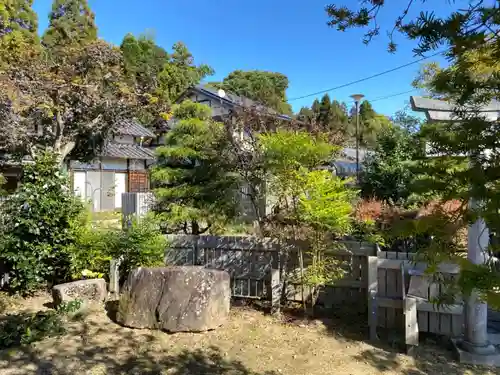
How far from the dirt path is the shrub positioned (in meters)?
1.40

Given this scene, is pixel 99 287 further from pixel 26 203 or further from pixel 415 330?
pixel 415 330

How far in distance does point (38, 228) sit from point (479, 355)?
17.0 feet

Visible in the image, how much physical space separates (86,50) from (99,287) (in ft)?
18.9

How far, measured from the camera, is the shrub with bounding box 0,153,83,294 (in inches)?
189

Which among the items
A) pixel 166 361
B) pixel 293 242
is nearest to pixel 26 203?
pixel 166 361

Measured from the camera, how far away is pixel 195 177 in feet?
20.8

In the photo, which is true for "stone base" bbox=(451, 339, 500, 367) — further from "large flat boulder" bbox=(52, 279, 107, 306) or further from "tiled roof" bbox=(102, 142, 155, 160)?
"tiled roof" bbox=(102, 142, 155, 160)

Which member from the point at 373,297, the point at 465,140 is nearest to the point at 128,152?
the point at 373,297

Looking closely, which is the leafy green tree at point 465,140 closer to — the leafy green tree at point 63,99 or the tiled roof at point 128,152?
the leafy green tree at point 63,99

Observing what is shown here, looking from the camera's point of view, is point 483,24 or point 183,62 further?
point 183,62

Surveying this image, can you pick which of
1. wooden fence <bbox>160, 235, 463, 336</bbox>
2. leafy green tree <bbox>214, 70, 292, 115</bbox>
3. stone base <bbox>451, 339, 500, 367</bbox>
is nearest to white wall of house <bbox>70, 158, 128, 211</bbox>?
wooden fence <bbox>160, 235, 463, 336</bbox>

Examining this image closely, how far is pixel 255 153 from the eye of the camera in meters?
6.02

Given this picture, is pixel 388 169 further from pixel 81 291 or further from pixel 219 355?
pixel 81 291

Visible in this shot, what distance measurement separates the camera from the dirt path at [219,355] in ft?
10.0
